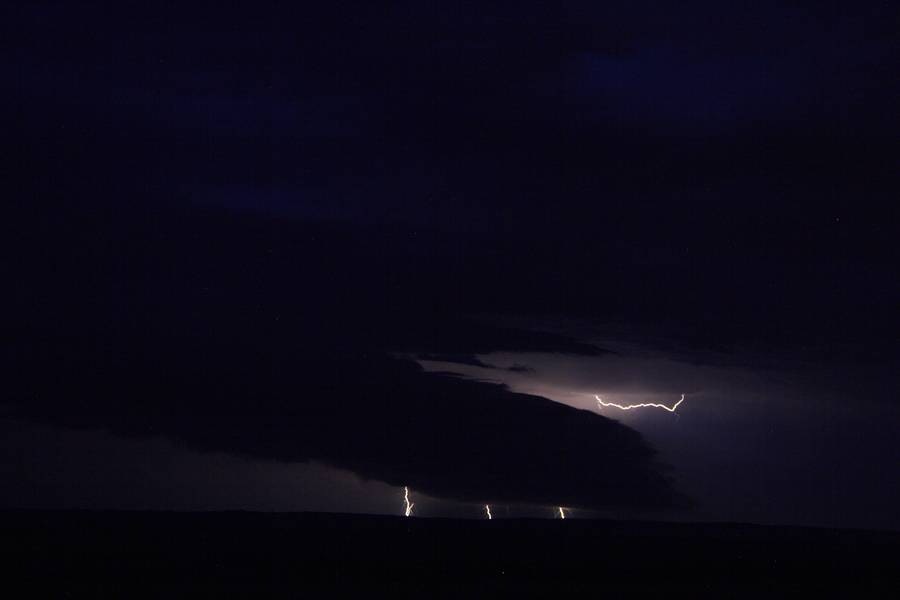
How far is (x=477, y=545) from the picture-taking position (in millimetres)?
16797

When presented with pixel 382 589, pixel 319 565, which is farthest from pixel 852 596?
pixel 319 565

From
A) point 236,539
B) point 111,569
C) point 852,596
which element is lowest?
point 852,596

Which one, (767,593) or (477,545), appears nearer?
(767,593)

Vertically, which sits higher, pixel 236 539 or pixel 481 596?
pixel 236 539

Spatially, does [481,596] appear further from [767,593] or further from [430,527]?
[430,527]

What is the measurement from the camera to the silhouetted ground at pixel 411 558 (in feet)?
42.3

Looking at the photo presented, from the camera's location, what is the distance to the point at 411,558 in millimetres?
15461

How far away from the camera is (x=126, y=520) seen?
17844 mm

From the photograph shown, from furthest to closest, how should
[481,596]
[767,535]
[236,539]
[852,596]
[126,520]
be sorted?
[767,535] → [126,520] → [236,539] → [852,596] → [481,596]

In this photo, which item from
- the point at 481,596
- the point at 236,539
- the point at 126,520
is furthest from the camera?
the point at 126,520

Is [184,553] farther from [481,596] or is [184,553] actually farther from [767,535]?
[767,535]

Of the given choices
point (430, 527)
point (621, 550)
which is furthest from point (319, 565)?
point (621, 550)

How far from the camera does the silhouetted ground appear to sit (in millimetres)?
12906

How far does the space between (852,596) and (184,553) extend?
33.7 feet
